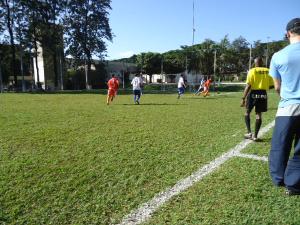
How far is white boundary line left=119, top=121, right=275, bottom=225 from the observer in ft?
11.2

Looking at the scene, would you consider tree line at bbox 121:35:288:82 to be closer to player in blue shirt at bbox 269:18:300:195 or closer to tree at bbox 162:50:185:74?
tree at bbox 162:50:185:74

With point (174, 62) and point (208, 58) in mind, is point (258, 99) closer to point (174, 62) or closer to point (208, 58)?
point (208, 58)

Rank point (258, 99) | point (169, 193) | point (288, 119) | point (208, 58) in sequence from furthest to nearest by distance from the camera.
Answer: point (208, 58), point (258, 99), point (169, 193), point (288, 119)

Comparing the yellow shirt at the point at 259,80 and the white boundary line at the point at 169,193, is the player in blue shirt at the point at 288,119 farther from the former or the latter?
the yellow shirt at the point at 259,80

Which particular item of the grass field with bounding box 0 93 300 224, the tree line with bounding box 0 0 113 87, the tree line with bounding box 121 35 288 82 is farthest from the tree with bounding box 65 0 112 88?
the grass field with bounding box 0 93 300 224

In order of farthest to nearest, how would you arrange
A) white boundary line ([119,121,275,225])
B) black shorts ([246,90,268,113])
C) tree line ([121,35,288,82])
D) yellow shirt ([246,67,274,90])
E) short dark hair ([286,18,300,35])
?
tree line ([121,35,288,82])
black shorts ([246,90,268,113])
yellow shirt ([246,67,274,90])
white boundary line ([119,121,275,225])
short dark hair ([286,18,300,35])

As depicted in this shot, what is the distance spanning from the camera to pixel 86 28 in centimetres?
4962

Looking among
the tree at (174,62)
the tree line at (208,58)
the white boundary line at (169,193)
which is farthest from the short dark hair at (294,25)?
the tree at (174,62)

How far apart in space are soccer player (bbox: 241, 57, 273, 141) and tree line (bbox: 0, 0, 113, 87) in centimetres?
4066

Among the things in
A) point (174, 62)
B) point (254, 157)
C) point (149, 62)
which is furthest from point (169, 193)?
point (174, 62)

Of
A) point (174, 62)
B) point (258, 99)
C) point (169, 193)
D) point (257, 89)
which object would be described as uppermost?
point (174, 62)

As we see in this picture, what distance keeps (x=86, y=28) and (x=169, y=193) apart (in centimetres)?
4877

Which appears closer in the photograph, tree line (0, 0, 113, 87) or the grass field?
the grass field

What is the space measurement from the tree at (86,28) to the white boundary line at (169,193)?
151ft
